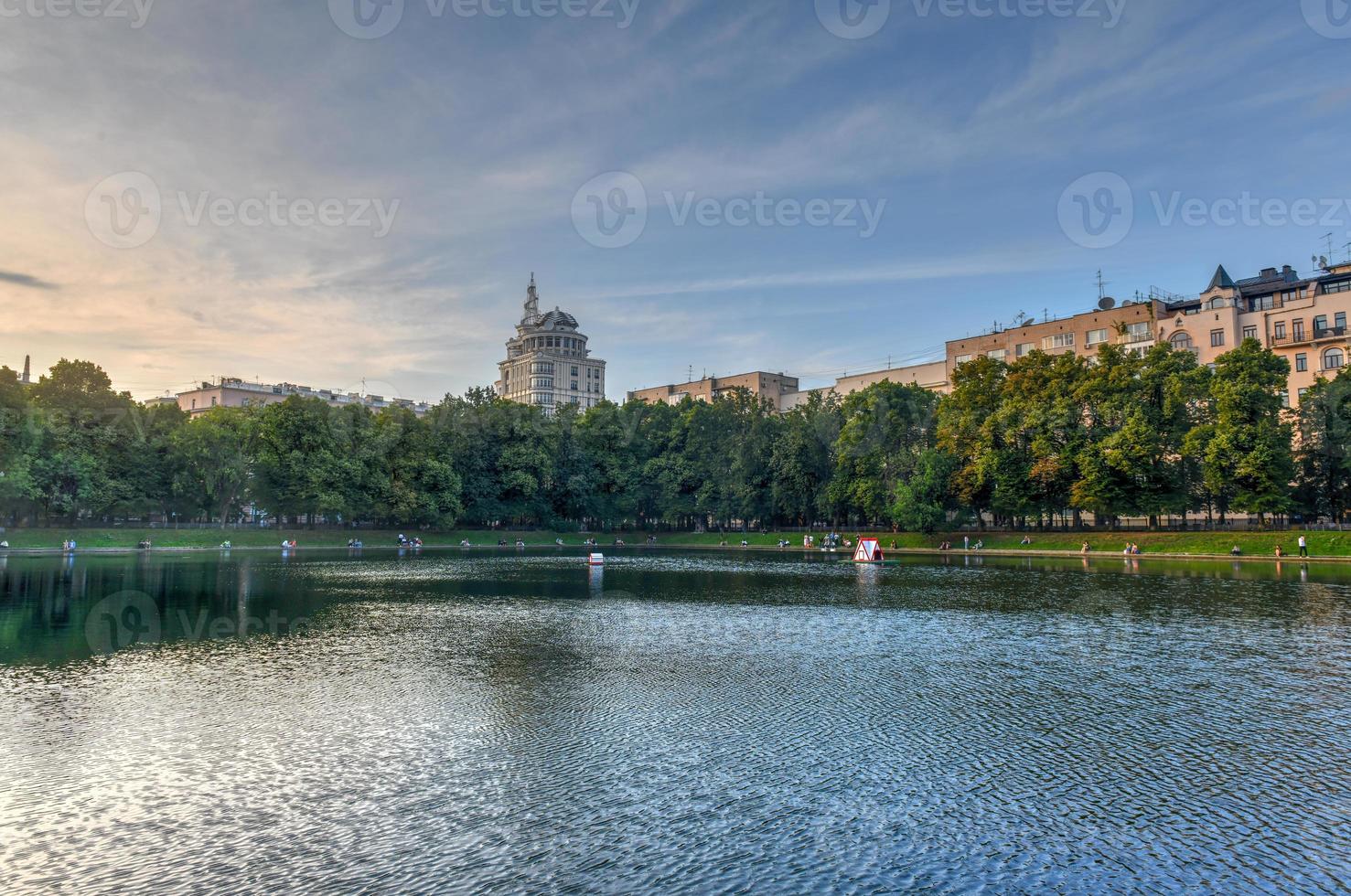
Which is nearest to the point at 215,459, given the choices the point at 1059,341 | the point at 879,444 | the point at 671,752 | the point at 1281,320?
the point at 879,444

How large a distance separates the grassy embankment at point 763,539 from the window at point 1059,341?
122ft

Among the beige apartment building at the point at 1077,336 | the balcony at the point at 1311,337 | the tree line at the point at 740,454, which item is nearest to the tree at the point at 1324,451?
the tree line at the point at 740,454

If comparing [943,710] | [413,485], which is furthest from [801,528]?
[943,710]

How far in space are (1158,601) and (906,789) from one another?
1113 inches

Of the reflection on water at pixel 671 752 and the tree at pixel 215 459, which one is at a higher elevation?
the tree at pixel 215 459

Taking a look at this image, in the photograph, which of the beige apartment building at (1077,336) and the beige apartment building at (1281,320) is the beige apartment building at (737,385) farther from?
the beige apartment building at (1281,320)

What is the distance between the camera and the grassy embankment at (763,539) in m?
62.7

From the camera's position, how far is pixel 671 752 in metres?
13.8

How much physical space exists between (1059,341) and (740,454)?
43949 mm

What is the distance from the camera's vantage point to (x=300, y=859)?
963 cm

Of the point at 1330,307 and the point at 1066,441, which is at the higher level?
the point at 1330,307

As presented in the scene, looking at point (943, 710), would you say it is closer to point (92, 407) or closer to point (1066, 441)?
point (1066, 441)

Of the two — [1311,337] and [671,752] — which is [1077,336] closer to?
[1311,337]

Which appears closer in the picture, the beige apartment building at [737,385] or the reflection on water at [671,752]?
the reflection on water at [671,752]
